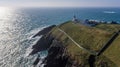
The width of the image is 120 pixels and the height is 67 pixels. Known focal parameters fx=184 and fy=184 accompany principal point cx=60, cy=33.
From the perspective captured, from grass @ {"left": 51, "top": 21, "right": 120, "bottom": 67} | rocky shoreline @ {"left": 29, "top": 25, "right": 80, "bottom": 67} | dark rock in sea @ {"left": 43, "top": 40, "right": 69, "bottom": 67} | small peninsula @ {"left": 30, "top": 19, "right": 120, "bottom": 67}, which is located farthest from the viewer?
dark rock in sea @ {"left": 43, "top": 40, "right": 69, "bottom": 67}

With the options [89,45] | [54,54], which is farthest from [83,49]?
[54,54]

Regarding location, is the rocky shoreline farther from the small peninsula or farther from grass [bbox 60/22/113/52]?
grass [bbox 60/22/113/52]

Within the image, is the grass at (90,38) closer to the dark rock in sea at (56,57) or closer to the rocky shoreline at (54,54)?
the rocky shoreline at (54,54)

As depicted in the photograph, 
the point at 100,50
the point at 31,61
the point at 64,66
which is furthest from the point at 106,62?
the point at 31,61

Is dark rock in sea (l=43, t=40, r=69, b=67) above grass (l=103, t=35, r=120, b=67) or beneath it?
beneath

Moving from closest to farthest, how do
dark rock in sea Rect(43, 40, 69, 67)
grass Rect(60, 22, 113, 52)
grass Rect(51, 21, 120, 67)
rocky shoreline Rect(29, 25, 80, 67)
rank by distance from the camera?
grass Rect(51, 21, 120, 67)
rocky shoreline Rect(29, 25, 80, 67)
dark rock in sea Rect(43, 40, 69, 67)
grass Rect(60, 22, 113, 52)

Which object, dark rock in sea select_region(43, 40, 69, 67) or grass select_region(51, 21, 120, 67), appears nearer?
grass select_region(51, 21, 120, 67)

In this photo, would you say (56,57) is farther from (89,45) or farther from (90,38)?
(90,38)

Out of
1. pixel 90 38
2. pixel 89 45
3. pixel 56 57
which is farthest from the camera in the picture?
Answer: pixel 90 38

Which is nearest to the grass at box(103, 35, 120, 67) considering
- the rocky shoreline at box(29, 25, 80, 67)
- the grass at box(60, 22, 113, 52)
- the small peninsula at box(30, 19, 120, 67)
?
the small peninsula at box(30, 19, 120, 67)

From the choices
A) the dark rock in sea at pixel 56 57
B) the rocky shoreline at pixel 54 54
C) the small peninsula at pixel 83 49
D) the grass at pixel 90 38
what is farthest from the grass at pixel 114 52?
the dark rock in sea at pixel 56 57

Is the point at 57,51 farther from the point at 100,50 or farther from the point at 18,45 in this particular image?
the point at 18,45
